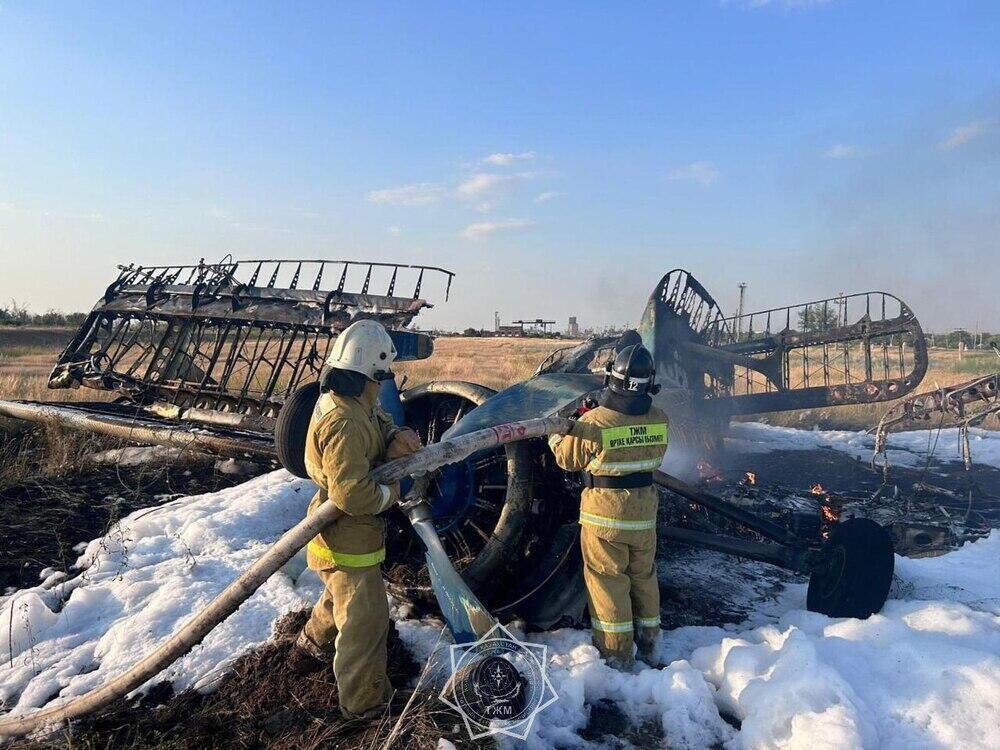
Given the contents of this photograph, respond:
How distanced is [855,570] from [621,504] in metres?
2.08

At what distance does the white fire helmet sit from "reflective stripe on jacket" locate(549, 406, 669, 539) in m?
1.25

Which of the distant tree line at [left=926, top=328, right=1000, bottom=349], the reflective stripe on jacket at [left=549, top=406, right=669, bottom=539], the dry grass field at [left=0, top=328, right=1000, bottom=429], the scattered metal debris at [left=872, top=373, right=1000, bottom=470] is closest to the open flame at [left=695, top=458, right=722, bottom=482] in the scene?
the scattered metal debris at [left=872, top=373, right=1000, bottom=470]

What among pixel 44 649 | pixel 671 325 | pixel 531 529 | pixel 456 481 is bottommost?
pixel 44 649

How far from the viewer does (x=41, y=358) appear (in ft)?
91.6

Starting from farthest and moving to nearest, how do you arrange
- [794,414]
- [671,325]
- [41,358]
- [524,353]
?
1. [524,353]
2. [41,358]
3. [794,414]
4. [671,325]

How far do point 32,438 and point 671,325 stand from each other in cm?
939

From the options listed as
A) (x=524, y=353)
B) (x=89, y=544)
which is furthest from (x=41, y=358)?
(x=89, y=544)

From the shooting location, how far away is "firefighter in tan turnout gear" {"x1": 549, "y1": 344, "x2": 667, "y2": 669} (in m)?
3.95

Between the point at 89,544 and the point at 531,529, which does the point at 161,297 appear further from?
the point at 531,529

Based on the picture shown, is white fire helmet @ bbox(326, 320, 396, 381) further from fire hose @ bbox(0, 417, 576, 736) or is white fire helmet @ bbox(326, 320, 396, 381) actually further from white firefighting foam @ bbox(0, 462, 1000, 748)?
white firefighting foam @ bbox(0, 462, 1000, 748)

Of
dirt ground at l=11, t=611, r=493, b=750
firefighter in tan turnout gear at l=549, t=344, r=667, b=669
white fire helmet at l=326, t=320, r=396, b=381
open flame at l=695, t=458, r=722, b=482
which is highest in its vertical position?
white fire helmet at l=326, t=320, r=396, b=381

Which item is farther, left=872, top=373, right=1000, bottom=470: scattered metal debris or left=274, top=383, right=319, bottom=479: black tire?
left=872, top=373, right=1000, bottom=470: scattered metal debris

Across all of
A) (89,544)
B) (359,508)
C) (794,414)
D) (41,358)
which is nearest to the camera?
(359,508)

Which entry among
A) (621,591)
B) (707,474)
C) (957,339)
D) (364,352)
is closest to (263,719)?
(364,352)
